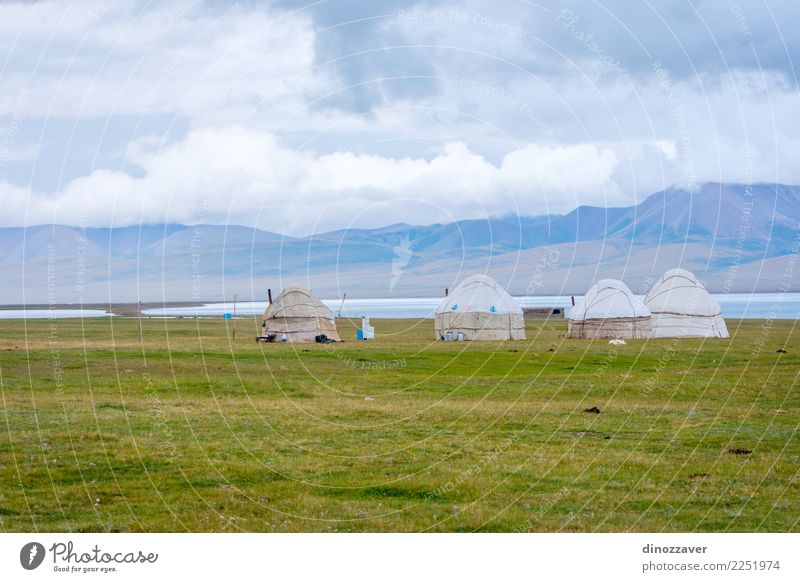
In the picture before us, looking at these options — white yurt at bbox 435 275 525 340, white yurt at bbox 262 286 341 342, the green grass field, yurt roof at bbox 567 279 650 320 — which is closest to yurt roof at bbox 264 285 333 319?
white yurt at bbox 262 286 341 342

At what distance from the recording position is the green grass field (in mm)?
13875

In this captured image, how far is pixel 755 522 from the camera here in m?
13.4

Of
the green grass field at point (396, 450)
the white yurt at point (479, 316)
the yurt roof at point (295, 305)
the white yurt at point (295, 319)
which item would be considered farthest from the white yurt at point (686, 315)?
the green grass field at point (396, 450)

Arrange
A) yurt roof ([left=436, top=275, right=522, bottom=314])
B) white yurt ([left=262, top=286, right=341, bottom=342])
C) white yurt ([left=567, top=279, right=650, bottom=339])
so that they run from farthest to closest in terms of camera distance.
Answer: yurt roof ([left=436, top=275, right=522, bottom=314])
white yurt ([left=567, top=279, right=650, bottom=339])
white yurt ([left=262, top=286, right=341, bottom=342])

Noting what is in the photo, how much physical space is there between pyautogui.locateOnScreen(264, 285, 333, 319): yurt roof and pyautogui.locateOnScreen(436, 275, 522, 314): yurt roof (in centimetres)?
842

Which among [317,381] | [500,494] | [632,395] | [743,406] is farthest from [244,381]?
[500,494]

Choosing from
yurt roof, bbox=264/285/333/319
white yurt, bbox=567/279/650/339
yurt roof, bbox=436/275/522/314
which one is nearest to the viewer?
yurt roof, bbox=264/285/333/319

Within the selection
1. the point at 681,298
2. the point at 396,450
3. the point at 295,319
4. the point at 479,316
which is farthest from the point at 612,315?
the point at 396,450

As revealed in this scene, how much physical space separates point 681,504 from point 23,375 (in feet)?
82.4

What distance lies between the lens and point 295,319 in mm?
57188

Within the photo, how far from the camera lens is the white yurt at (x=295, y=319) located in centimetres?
5712

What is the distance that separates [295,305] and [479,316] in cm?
1142

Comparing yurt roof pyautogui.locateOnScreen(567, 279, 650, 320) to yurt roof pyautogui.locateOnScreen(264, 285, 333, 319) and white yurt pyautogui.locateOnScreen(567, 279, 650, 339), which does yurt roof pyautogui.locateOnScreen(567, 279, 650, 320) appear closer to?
white yurt pyautogui.locateOnScreen(567, 279, 650, 339)

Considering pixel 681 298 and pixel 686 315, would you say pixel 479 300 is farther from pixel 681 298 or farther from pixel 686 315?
pixel 686 315
